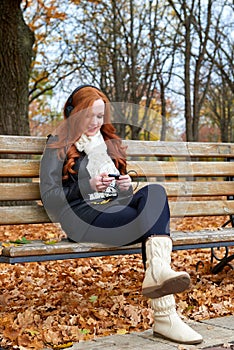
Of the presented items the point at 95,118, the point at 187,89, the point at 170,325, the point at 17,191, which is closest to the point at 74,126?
the point at 95,118

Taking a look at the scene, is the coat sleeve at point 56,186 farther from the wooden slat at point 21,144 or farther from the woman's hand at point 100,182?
the wooden slat at point 21,144

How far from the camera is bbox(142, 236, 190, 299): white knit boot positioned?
10.2 feet

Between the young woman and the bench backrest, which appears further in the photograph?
the bench backrest

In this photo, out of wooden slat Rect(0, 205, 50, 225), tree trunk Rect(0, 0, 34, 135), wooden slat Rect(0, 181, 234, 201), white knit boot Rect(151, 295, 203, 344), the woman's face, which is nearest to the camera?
white knit boot Rect(151, 295, 203, 344)

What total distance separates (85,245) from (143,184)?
118 centimetres

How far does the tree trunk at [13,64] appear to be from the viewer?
8.92 metres

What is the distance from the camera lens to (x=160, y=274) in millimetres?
3207

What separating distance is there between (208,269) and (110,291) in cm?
117

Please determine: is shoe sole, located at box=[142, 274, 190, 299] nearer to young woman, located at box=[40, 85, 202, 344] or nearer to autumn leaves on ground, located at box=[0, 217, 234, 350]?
young woman, located at box=[40, 85, 202, 344]

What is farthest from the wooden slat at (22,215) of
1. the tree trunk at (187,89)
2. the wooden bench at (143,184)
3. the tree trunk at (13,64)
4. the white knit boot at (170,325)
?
the tree trunk at (187,89)

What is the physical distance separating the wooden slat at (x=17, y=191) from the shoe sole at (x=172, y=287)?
1360 millimetres

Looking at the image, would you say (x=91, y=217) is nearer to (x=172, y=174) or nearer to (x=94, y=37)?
(x=172, y=174)

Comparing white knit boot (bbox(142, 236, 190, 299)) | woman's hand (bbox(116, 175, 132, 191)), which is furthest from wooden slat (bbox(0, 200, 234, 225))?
white knit boot (bbox(142, 236, 190, 299))

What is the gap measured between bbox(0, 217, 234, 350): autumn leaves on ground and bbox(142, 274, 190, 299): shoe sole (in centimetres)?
47
